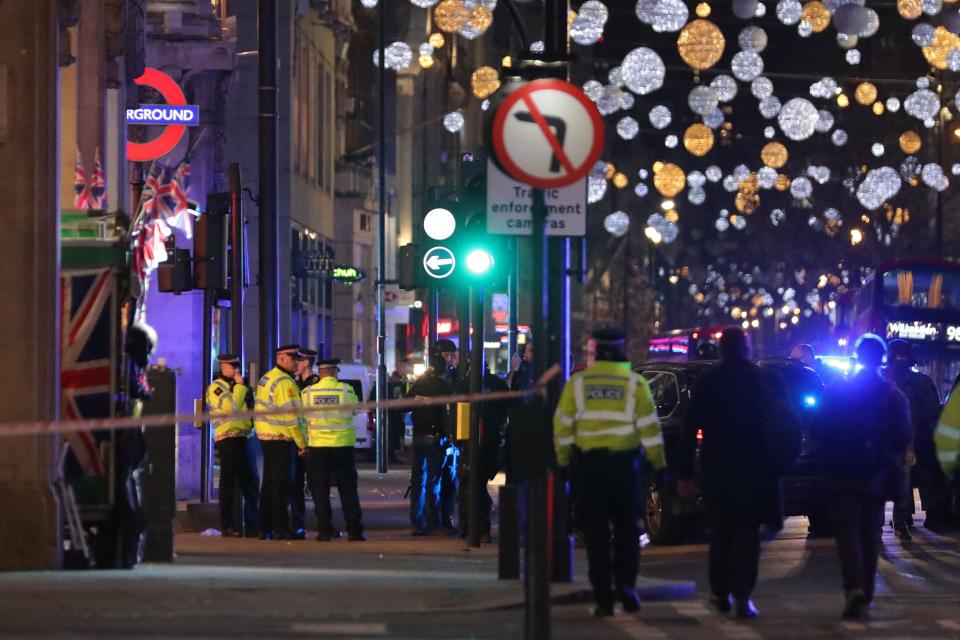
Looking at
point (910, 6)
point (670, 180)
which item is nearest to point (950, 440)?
point (910, 6)

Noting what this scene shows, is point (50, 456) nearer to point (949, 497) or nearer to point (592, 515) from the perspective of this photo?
point (592, 515)

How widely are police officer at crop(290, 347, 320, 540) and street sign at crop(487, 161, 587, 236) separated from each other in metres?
6.33

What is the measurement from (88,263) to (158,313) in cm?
1723

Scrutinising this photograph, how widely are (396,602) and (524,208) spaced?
3.40 meters

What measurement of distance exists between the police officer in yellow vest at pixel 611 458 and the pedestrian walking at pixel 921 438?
7.89m

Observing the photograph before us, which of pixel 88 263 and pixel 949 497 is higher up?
pixel 88 263

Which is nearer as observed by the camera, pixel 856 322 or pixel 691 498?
pixel 691 498

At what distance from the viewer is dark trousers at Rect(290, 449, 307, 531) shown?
2086cm

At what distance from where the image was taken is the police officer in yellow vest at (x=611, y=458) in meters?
12.8

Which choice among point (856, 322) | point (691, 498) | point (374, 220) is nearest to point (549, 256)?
point (691, 498)

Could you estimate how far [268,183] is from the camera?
74.4 feet

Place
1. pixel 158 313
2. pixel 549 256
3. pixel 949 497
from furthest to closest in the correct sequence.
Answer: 1. pixel 158 313
2. pixel 949 497
3. pixel 549 256

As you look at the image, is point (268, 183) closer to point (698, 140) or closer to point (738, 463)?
point (738, 463)

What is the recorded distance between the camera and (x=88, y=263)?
15.4 m
